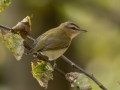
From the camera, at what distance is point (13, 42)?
1.22m

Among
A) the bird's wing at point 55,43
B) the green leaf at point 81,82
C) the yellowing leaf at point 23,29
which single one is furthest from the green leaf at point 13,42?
the bird's wing at point 55,43

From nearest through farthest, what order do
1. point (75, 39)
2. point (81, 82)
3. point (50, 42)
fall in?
1. point (81, 82)
2. point (50, 42)
3. point (75, 39)

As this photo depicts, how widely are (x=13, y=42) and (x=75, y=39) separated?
320 centimetres

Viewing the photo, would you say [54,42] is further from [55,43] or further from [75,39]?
[75,39]

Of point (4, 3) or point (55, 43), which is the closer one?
point (4, 3)

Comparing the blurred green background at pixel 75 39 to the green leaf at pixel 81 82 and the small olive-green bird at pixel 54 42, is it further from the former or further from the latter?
the green leaf at pixel 81 82

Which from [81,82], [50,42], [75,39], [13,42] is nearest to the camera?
[13,42]

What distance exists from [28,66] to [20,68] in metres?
0.08

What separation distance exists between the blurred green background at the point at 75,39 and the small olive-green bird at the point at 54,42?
108 cm

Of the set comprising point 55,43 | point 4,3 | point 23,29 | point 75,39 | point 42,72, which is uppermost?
point 4,3

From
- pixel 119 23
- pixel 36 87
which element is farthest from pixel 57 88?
pixel 119 23

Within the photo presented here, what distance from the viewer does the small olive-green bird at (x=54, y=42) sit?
1717mm

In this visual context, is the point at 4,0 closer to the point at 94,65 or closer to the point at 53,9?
the point at 53,9

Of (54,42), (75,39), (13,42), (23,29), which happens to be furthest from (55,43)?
(75,39)
